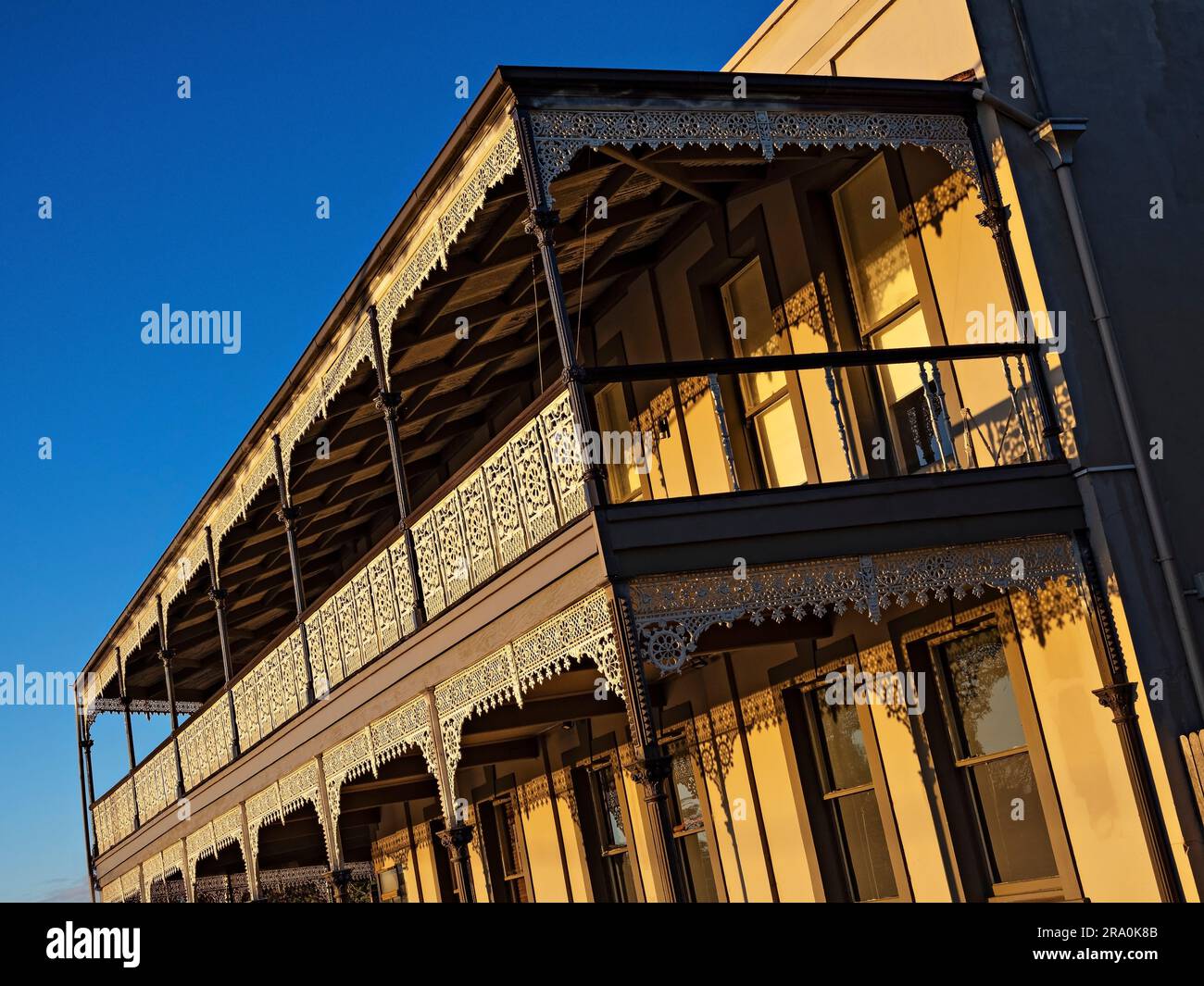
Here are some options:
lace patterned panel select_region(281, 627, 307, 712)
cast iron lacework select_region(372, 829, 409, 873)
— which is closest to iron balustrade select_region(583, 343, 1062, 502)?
lace patterned panel select_region(281, 627, 307, 712)

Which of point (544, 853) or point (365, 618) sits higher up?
point (365, 618)

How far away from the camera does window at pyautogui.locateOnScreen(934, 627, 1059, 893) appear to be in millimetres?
9703

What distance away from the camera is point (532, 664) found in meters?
9.59

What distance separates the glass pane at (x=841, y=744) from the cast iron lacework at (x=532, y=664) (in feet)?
8.43

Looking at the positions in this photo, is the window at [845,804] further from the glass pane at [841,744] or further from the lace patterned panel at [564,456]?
the lace patterned panel at [564,456]

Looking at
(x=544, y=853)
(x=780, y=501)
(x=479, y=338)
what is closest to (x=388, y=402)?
(x=479, y=338)

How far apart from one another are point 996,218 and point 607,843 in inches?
330

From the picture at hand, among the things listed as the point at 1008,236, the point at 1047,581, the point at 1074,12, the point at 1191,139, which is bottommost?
the point at 1047,581

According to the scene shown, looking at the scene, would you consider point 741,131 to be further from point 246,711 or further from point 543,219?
point 246,711

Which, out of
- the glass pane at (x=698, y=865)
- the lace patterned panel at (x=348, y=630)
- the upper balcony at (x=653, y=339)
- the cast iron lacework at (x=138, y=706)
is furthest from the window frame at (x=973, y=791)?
the cast iron lacework at (x=138, y=706)
